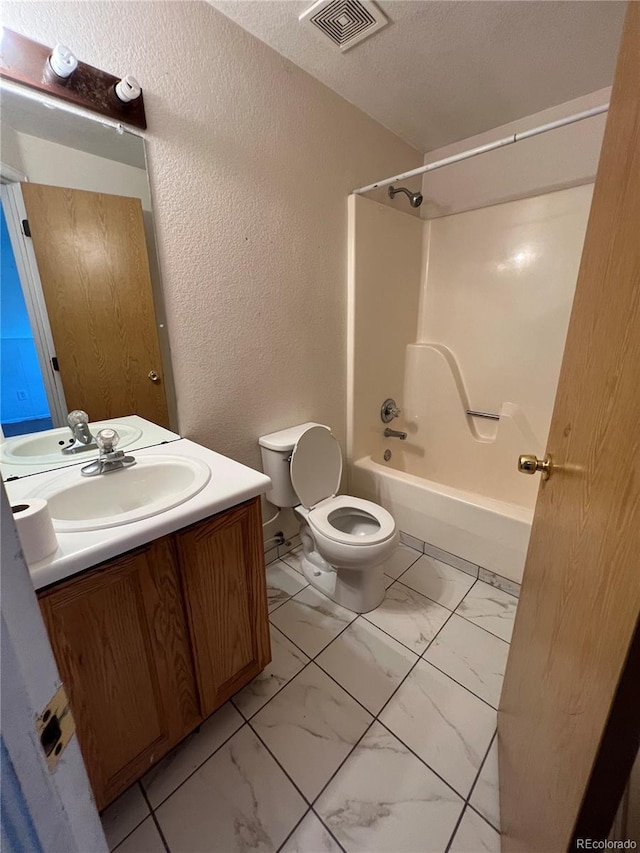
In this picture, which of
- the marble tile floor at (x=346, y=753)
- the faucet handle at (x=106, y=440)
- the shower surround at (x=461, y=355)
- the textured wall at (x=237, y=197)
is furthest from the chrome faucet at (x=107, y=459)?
the shower surround at (x=461, y=355)

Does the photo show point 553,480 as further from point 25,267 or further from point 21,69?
point 21,69

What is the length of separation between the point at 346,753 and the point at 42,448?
137 cm

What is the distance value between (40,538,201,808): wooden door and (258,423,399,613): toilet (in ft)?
2.41

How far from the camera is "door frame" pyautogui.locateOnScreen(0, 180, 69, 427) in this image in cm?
97

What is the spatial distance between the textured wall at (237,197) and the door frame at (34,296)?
39cm

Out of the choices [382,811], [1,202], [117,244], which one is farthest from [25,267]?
[382,811]

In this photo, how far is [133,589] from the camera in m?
0.83

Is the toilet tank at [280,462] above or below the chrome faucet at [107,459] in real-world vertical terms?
below

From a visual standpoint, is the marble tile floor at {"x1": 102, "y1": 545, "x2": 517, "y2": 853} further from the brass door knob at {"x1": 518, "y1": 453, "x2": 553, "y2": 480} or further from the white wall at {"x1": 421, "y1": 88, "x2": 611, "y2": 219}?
the white wall at {"x1": 421, "y1": 88, "x2": 611, "y2": 219}

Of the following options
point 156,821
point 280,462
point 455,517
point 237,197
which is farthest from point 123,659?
point 237,197

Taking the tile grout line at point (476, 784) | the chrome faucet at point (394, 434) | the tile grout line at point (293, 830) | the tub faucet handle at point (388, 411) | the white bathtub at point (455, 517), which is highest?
the tub faucet handle at point (388, 411)

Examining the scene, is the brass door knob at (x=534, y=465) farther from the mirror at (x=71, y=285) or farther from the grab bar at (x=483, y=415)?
the grab bar at (x=483, y=415)

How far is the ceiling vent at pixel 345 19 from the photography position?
120 centimetres

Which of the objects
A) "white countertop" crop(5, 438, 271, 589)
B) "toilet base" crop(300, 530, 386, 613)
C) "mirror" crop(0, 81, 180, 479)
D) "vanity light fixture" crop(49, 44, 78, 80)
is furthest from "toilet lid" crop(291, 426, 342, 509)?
"vanity light fixture" crop(49, 44, 78, 80)
